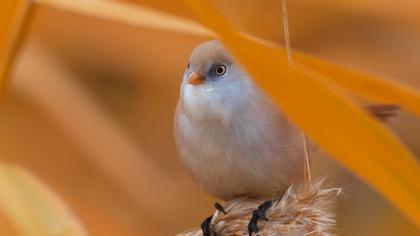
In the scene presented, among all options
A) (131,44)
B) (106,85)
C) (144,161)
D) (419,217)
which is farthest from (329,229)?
(106,85)

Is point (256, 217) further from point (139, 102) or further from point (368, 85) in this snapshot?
point (139, 102)

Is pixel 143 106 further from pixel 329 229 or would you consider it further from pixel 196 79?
pixel 329 229

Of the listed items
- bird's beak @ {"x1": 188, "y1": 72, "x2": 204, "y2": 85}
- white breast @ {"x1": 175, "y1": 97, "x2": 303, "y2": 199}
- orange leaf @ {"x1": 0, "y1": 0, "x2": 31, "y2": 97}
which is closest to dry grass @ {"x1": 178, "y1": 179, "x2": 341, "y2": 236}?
white breast @ {"x1": 175, "y1": 97, "x2": 303, "y2": 199}

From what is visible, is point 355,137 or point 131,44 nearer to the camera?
point 355,137

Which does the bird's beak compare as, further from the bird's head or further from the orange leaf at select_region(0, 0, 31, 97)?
the orange leaf at select_region(0, 0, 31, 97)

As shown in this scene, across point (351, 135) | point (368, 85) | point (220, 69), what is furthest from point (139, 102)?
point (351, 135)

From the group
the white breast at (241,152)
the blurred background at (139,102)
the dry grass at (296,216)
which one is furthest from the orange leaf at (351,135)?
the blurred background at (139,102)

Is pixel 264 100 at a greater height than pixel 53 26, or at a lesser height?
lesser
